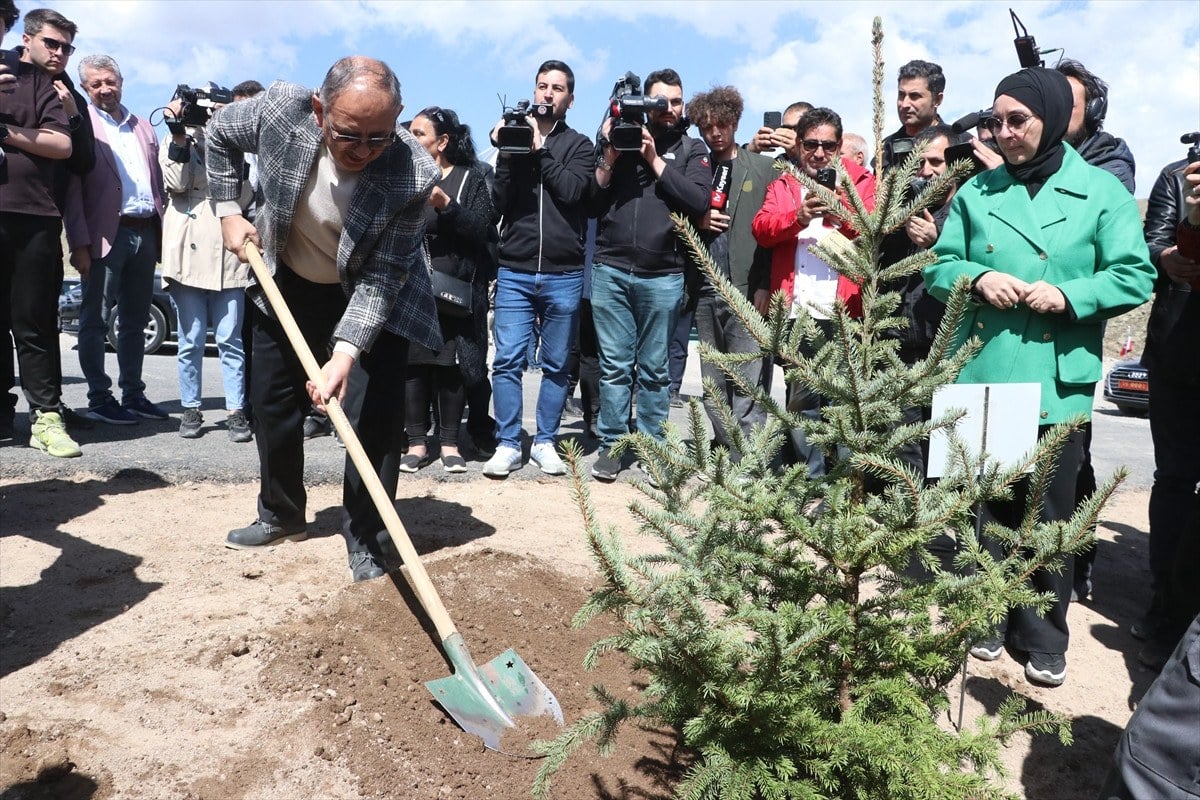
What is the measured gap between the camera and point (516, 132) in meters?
5.57

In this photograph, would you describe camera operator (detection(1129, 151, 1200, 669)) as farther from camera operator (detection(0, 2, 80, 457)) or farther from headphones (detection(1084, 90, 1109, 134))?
camera operator (detection(0, 2, 80, 457))

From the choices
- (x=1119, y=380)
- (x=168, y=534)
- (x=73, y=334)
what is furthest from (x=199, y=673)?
(x=73, y=334)

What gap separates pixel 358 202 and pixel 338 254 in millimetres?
222

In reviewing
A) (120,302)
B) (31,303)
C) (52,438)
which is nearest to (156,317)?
(120,302)

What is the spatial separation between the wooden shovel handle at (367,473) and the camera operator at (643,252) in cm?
227

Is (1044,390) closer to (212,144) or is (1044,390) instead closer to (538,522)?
(538,522)

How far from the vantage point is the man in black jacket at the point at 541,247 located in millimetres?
5727

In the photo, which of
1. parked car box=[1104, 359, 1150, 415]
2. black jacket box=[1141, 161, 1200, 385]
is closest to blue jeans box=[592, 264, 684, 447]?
black jacket box=[1141, 161, 1200, 385]

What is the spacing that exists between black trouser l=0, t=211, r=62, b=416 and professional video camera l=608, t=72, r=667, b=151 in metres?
3.20

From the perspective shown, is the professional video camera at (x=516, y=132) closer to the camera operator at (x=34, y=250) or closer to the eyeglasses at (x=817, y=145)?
the eyeglasses at (x=817, y=145)

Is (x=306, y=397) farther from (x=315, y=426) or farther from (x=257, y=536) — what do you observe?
(x=315, y=426)

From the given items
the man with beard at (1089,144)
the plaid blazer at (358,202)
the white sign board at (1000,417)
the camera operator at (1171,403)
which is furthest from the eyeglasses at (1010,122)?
the plaid blazer at (358,202)

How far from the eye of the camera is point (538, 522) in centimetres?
498

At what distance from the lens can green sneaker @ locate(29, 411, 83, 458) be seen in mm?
5484
